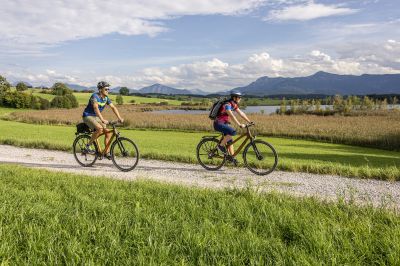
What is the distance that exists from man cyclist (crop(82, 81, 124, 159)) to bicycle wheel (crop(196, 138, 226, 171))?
260 centimetres

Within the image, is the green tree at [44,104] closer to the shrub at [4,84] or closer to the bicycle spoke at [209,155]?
the shrub at [4,84]

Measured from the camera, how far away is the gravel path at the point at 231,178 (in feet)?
26.2

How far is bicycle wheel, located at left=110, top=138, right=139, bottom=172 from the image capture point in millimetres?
10922

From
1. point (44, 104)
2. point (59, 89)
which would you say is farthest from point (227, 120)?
point (59, 89)

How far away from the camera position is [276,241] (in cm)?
418

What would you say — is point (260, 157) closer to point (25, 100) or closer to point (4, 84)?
point (25, 100)

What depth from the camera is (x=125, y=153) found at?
11.0m

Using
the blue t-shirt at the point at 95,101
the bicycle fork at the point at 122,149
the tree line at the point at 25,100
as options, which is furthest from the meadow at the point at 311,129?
the tree line at the point at 25,100

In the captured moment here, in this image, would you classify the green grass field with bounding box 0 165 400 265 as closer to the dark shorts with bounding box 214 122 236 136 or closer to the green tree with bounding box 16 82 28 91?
the dark shorts with bounding box 214 122 236 136

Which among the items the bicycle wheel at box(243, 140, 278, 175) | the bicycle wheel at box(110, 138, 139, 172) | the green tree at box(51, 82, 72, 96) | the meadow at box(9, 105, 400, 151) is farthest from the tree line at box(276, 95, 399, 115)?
the bicycle wheel at box(110, 138, 139, 172)

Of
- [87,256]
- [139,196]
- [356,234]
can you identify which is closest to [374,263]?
[356,234]

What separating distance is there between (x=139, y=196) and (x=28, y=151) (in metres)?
10.2

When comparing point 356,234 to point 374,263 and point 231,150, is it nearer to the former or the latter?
point 374,263

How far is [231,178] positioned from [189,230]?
17.4 feet
